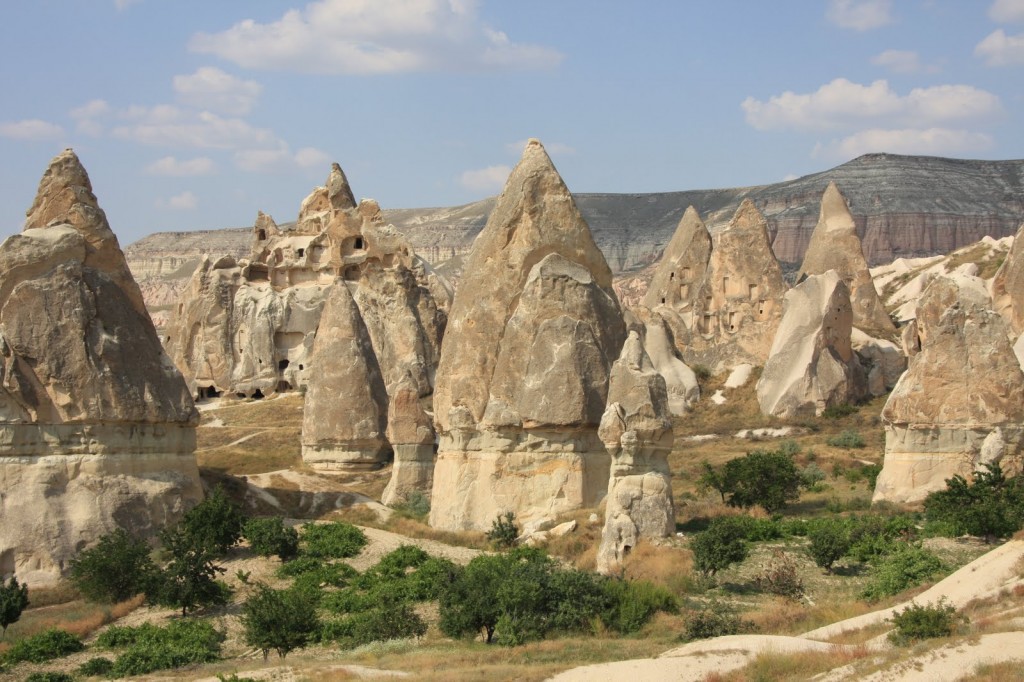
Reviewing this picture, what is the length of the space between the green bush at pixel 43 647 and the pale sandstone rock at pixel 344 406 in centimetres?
1292

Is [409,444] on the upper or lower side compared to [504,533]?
upper

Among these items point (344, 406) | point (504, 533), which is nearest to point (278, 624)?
point (504, 533)

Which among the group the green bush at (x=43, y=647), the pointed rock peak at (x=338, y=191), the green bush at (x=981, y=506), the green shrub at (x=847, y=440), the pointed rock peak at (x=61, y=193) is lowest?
the green bush at (x=43, y=647)

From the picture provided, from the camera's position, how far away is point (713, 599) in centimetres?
1402

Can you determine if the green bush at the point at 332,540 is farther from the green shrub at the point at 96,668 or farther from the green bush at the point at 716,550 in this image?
the green bush at the point at 716,550

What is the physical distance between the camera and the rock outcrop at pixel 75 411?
60.2ft

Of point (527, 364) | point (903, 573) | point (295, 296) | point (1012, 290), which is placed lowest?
point (903, 573)

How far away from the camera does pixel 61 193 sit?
66.9 ft

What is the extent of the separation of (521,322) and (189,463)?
533 centimetres

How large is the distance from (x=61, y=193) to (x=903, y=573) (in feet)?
43.5

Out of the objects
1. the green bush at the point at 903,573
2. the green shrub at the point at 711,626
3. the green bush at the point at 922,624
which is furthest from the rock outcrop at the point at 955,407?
the green bush at the point at 922,624

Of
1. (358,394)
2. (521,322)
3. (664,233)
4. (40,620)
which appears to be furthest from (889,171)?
(40,620)

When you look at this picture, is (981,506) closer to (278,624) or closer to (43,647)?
(278,624)

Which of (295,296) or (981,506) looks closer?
(981,506)
